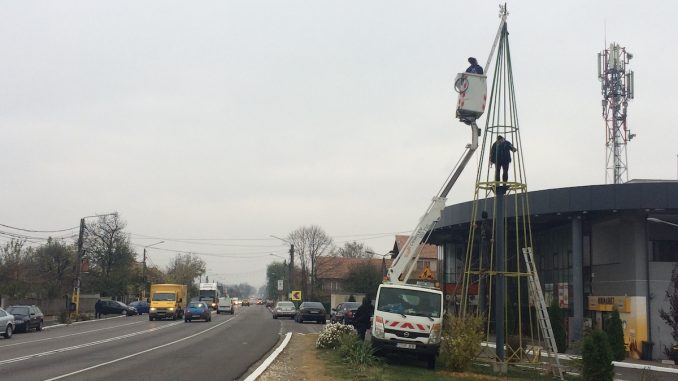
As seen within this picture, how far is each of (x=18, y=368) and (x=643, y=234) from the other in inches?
889

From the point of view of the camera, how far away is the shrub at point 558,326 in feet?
93.4

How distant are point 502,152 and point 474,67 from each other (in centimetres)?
251

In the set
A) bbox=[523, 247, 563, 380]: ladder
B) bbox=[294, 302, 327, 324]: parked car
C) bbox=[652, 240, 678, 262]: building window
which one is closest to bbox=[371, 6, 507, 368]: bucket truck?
bbox=[523, 247, 563, 380]: ladder

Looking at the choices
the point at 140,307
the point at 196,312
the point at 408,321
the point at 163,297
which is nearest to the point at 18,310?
the point at 196,312

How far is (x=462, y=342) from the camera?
16.4 metres

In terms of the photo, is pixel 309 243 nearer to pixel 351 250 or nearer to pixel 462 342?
pixel 351 250

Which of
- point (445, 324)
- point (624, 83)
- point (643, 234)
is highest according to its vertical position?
point (624, 83)

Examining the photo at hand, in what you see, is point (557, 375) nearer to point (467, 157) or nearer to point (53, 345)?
point (467, 157)

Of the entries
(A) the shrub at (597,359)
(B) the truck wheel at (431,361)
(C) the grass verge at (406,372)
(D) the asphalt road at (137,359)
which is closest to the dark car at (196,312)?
(D) the asphalt road at (137,359)

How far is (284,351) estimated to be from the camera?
848 inches

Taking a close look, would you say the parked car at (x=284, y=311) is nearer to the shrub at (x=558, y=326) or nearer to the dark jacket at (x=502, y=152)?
the shrub at (x=558, y=326)

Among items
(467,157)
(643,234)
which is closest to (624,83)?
(643,234)

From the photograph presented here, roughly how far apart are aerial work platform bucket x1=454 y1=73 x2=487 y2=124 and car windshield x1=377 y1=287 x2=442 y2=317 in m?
5.25

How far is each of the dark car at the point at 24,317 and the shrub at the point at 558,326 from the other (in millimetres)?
26707
